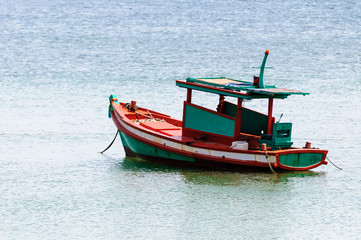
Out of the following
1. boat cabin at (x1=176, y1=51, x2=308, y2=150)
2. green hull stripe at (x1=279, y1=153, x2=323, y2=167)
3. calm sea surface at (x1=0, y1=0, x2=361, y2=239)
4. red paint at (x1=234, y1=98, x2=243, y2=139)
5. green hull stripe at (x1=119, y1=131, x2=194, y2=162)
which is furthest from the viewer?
green hull stripe at (x1=119, y1=131, x2=194, y2=162)

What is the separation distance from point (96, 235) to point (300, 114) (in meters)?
15.0

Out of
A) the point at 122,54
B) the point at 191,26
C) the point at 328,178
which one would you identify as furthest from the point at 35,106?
the point at 191,26

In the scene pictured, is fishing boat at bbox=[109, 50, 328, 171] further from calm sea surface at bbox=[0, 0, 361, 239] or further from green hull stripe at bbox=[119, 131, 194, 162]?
Answer: calm sea surface at bbox=[0, 0, 361, 239]

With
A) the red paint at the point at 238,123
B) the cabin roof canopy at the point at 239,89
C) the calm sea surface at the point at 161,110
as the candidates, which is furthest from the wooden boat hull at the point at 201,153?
the cabin roof canopy at the point at 239,89

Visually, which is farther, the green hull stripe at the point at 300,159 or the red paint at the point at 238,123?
the red paint at the point at 238,123

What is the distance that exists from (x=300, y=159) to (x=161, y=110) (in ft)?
35.4

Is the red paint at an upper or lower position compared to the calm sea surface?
upper

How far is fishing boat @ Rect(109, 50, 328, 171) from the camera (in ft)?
67.4

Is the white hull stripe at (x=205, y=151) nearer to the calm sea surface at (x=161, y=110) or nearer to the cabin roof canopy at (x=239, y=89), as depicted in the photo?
the calm sea surface at (x=161, y=110)

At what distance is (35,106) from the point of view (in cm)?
3142

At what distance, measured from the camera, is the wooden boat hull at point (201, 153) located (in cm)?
2039

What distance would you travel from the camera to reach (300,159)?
68.0ft

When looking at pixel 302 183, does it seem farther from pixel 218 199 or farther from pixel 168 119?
pixel 168 119

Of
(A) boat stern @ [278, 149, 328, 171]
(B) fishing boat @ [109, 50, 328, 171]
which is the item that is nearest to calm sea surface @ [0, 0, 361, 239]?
(A) boat stern @ [278, 149, 328, 171]
